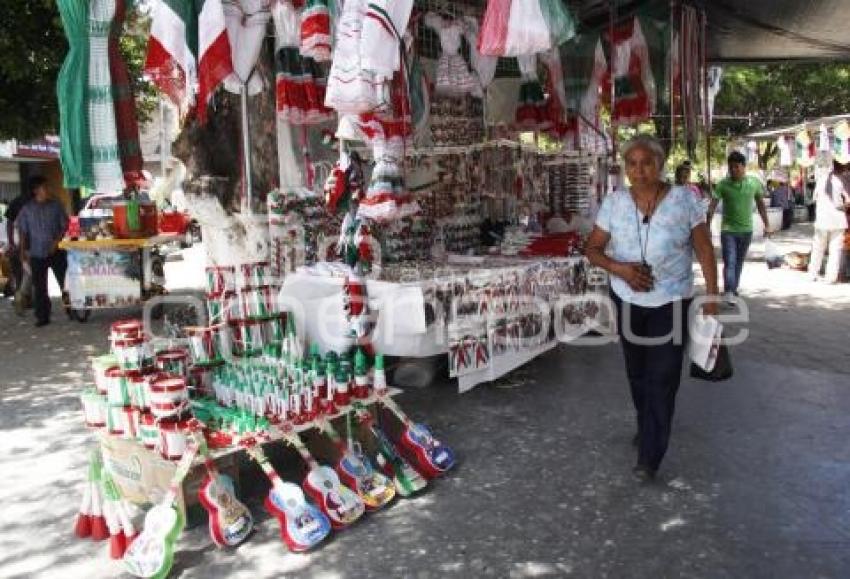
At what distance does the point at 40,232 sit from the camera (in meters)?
8.48

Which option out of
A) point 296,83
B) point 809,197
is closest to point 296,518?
point 296,83

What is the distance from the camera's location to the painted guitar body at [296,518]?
10.4 ft

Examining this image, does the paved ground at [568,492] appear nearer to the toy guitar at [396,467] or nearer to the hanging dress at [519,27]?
the toy guitar at [396,467]

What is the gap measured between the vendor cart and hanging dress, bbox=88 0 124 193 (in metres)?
4.76

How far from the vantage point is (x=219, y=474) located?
3.40 m


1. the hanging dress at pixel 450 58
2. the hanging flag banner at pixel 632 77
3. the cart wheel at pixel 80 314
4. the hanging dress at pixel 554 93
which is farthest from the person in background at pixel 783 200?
the cart wheel at pixel 80 314

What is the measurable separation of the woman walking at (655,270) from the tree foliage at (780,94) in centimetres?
1713

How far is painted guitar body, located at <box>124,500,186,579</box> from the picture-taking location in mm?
2992

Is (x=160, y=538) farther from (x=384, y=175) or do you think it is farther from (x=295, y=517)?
(x=384, y=175)

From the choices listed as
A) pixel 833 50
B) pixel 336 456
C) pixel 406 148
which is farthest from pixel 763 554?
pixel 833 50

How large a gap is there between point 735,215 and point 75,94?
22.0ft

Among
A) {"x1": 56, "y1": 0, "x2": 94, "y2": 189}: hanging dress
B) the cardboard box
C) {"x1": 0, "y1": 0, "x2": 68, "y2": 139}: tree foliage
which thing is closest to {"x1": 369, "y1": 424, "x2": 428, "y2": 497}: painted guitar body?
the cardboard box

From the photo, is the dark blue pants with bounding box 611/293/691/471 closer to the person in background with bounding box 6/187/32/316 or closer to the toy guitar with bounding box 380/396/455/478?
the toy guitar with bounding box 380/396/455/478

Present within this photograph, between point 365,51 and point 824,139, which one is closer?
point 365,51
